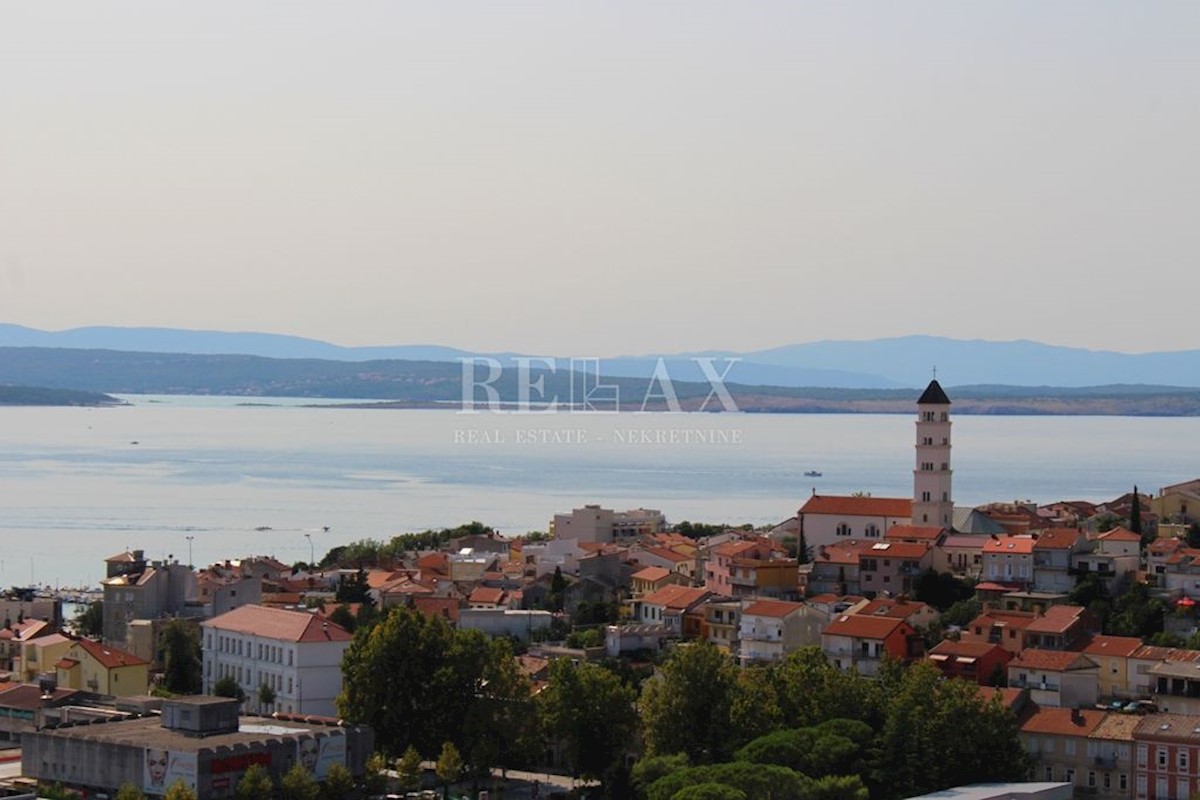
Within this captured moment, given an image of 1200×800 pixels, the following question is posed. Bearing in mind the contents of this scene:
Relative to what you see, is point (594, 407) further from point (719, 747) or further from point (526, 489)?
point (719, 747)

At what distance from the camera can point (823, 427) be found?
486 feet

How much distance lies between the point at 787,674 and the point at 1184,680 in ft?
13.9

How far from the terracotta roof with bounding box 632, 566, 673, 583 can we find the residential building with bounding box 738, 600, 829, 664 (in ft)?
18.3

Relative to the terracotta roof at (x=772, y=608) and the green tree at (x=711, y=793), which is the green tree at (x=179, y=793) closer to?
the green tree at (x=711, y=793)

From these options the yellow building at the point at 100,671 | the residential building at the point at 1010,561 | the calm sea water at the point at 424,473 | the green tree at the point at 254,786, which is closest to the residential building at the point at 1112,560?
the residential building at the point at 1010,561

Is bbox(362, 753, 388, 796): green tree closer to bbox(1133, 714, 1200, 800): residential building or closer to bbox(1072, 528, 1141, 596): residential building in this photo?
bbox(1133, 714, 1200, 800): residential building

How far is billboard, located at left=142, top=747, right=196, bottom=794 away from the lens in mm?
17531

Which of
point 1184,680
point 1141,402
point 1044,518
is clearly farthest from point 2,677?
point 1141,402

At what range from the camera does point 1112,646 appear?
2175cm

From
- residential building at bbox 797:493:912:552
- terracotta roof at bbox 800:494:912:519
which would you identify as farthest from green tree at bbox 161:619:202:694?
terracotta roof at bbox 800:494:912:519

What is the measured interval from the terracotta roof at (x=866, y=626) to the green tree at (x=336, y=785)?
287 inches

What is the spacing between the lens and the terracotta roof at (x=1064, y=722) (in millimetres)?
19078

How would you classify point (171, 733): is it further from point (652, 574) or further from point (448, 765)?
point (652, 574)

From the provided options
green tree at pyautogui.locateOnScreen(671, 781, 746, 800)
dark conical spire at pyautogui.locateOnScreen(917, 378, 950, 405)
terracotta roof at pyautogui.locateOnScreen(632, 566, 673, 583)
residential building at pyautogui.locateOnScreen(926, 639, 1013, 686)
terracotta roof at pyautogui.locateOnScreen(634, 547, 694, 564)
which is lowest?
green tree at pyautogui.locateOnScreen(671, 781, 746, 800)
